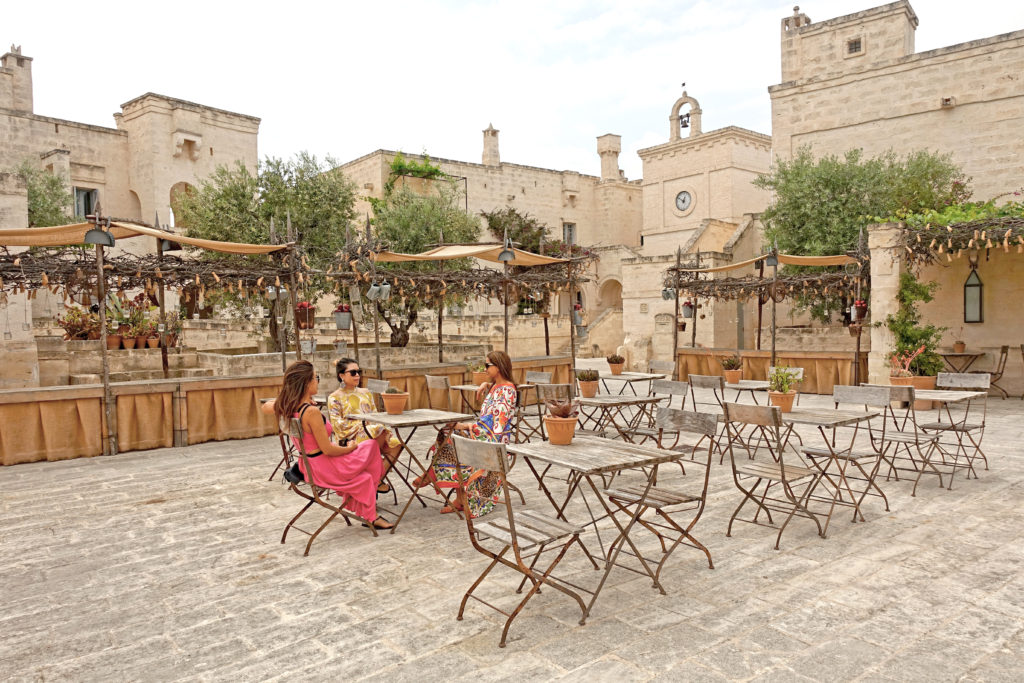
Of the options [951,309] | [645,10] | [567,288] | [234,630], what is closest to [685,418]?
[234,630]

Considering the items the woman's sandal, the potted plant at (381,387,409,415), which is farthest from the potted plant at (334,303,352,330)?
the woman's sandal

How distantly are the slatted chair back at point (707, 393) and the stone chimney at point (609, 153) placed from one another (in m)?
20.5

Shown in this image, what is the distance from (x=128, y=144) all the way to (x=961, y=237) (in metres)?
23.0

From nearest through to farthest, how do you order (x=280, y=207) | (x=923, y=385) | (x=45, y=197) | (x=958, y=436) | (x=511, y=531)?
(x=511, y=531) < (x=958, y=436) < (x=923, y=385) < (x=280, y=207) < (x=45, y=197)

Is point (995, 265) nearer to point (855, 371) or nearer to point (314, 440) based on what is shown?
point (855, 371)

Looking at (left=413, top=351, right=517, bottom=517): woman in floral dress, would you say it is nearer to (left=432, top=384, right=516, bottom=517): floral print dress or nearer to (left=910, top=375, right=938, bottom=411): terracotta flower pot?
(left=432, top=384, right=516, bottom=517): floral print dress

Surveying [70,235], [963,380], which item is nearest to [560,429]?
[963,380]

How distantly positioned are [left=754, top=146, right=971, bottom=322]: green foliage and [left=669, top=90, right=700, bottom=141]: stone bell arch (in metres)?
9.48

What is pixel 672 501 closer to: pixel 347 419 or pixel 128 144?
pixel 347 419

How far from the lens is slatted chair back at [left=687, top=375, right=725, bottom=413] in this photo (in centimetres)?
802

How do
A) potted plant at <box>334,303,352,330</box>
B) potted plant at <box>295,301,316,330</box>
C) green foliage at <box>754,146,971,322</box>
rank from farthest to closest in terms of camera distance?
green foliage at <box>754,146,971,322</box>
potted plant at <box>295,301,316,330</box>
potted plant at <box>334,303,352,330</box>

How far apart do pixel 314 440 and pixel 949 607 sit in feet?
12.0

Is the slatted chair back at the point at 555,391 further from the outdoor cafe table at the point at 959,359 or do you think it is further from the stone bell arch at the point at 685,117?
the stone bell arch at the point at 685,117

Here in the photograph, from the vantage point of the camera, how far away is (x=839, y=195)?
17109mm
